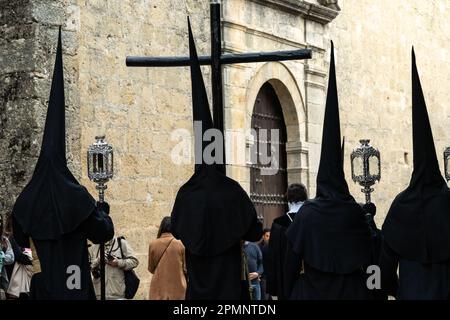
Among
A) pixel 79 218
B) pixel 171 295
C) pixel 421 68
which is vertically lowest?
pixel 171 295

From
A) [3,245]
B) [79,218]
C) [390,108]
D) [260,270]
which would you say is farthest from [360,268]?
[390,108]

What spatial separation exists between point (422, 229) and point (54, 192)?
2331 millimetres

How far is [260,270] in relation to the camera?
464 inches

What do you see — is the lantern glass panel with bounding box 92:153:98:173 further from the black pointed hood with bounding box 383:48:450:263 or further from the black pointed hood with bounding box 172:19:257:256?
the black pointed hood with bounding box 383:48:450:263

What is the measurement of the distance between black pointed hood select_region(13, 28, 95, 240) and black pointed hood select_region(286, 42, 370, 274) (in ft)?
4.50

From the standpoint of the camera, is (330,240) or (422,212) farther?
(330,240)

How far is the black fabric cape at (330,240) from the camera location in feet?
23.9

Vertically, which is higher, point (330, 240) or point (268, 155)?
point (268, 155)

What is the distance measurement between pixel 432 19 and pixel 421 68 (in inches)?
39.7

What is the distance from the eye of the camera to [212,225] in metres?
7.21

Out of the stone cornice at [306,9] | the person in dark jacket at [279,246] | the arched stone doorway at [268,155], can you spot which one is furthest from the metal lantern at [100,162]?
the stone cornice at [306,9]

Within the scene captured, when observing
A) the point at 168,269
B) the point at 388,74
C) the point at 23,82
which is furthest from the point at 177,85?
the point at 388,74

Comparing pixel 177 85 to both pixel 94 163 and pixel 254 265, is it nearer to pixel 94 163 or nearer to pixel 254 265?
pixel 254 265
